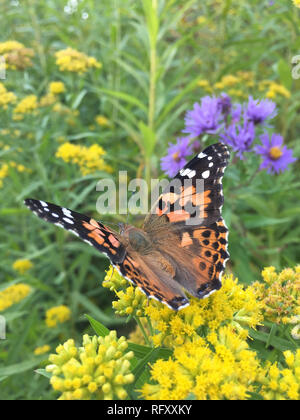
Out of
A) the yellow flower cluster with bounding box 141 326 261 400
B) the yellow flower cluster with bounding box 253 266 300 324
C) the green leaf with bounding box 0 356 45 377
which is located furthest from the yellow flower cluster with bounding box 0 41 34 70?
the yellow flower cluster with bounding box 141 326 261 400

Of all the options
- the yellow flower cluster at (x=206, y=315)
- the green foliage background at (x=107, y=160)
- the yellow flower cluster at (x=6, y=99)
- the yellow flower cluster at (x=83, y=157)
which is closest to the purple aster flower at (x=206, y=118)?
the green foliage background at (x=107, y=160)

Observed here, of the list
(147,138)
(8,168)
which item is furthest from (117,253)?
(8,168)

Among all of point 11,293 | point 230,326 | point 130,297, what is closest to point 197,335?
point 230,326

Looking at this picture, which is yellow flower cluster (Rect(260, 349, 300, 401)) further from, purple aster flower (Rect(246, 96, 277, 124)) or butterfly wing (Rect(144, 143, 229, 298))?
purple aster flower (Rect(246, 96, 277, 124))

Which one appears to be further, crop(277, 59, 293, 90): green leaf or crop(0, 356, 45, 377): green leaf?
crop(277, 59, 293, 90): green leaf

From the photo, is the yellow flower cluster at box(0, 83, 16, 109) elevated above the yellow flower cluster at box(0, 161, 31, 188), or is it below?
above
